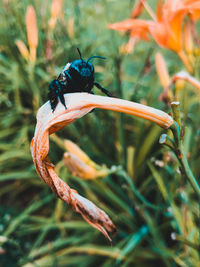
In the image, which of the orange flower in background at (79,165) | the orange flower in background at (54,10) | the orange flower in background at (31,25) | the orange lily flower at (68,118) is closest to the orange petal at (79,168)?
the orange flower in background at (79,165)

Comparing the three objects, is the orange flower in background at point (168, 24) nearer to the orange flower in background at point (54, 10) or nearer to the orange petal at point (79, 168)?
the orange petal at point (79, 168)

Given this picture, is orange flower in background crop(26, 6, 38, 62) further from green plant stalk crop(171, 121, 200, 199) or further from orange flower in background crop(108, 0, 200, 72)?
green plant stalk crop(171, 121, 200, 199)

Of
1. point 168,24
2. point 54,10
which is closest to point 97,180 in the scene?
point 168,24

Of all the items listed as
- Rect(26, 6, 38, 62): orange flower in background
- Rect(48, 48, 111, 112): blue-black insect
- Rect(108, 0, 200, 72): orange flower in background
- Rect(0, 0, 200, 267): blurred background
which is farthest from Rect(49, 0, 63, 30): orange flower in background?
Rect(48, 48, 111, 112): blue-black insect

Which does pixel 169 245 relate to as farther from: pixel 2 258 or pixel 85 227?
pixel 2 258

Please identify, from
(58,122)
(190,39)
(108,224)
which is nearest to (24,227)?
(108,224)

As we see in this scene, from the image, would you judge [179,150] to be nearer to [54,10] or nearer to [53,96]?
[53,96]
